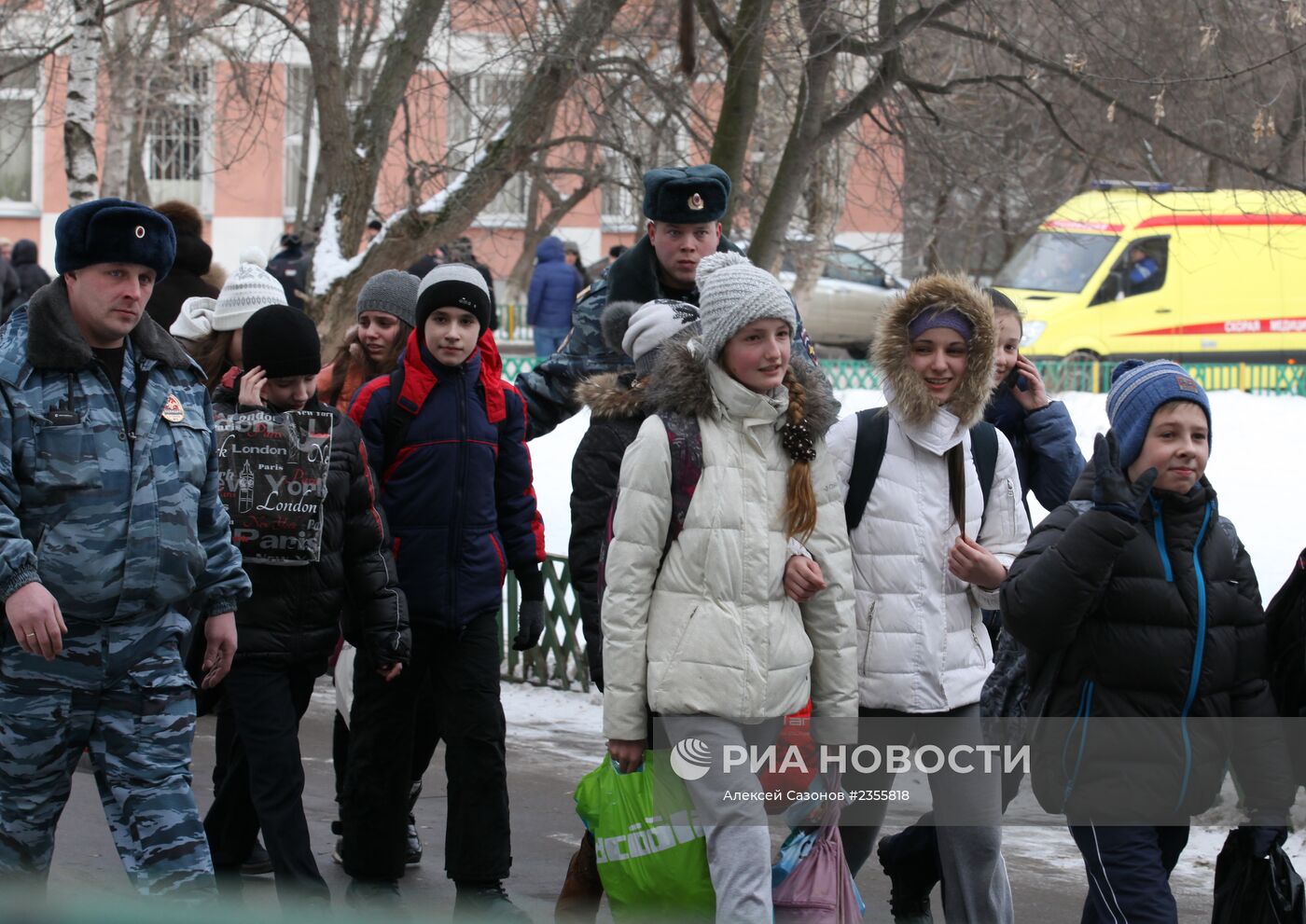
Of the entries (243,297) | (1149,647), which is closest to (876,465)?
(1149,647)

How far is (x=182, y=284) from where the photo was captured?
24.2 feet

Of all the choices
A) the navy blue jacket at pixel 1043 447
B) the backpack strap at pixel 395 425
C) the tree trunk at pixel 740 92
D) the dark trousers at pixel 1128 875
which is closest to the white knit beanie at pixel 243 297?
the backpack strap at pixel 395 425

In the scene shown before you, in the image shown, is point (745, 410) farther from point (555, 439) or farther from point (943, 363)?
point (555, 439)

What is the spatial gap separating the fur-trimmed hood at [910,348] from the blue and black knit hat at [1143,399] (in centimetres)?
42

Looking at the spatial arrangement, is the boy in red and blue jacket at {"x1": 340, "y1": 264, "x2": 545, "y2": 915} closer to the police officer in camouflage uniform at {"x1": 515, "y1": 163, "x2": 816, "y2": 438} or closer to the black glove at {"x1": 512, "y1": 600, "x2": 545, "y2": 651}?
the black glove at {"x1": 512, "y1": 600, "x2": 545, "y2": 651}

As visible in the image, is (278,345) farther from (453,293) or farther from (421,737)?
(421,737)

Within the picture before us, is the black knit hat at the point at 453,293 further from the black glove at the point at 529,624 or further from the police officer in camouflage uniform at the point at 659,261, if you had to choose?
the black glove at the point at 529,624

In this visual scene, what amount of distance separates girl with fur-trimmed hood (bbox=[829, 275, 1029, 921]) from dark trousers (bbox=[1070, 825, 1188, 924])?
384 mm

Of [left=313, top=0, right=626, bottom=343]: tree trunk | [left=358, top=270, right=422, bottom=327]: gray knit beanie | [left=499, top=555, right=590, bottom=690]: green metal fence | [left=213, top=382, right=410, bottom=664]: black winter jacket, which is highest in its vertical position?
[left=313, top=0, right=626, bottom=343]: tree trunk

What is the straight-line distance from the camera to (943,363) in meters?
4.76

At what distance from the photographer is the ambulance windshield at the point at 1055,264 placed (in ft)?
69.9

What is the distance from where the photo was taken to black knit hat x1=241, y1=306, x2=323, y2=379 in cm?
503

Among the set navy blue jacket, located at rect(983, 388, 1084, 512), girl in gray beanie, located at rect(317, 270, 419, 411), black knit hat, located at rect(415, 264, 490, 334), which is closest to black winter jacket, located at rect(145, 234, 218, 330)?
girl in gray beanie, located at rect(317, 270, 419, 411)

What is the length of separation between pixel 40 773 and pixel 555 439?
10.7m
